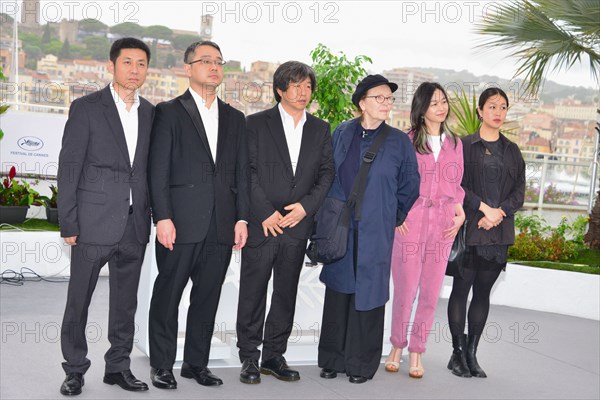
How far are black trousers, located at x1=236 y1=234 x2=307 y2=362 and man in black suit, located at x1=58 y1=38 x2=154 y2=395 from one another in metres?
0.58

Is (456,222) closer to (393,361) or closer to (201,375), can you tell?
(393,361)

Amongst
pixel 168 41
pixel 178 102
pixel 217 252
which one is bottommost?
pixel 217 252

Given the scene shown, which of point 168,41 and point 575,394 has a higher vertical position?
point 168,41

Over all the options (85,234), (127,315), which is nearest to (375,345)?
(127,315)

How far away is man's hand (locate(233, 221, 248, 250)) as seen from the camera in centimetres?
385

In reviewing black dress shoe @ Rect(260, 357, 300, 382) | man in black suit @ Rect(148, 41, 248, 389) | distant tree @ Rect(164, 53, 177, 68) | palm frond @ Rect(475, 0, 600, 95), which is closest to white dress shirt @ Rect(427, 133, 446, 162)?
man in black suit @ Rect(148, 41, 248, 389)

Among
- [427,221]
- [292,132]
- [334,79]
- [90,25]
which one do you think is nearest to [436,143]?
→ [427,221]

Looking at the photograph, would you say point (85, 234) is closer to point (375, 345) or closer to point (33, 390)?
point (33, 390)

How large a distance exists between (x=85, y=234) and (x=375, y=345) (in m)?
1.59

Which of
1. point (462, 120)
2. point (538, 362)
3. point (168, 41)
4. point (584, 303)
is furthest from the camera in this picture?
point (168, 41)

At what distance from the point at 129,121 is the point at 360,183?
3.92 feet

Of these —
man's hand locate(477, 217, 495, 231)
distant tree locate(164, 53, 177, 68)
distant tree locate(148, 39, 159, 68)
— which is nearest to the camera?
man's hand locate(477, 217, 495, 231)

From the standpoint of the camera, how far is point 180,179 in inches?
146

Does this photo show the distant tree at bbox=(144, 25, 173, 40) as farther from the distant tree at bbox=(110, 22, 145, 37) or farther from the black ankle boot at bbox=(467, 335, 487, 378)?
the black ankle boot at bbox=(467, 335, 487, 378)
